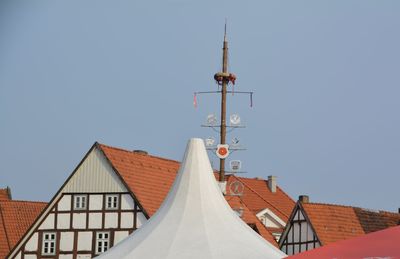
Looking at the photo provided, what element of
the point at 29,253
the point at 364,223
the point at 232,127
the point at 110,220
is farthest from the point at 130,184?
the point at 364,223

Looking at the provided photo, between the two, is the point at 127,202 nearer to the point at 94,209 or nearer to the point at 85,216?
the point at 94,209

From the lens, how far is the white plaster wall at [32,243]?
38.4m

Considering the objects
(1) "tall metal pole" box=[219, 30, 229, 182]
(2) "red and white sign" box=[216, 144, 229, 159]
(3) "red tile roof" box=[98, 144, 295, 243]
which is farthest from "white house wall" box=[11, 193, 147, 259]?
(2) "red and white sign" box=[216, 144, 229, 159]

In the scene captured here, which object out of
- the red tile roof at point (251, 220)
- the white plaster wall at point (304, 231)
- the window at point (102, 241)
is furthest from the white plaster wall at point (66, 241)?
the white plaster wall at point (304, 231)

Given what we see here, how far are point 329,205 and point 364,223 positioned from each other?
1.95 metres

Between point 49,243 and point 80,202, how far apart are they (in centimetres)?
202

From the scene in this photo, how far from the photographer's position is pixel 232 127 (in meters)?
31.5

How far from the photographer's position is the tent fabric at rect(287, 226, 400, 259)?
940 centimetres

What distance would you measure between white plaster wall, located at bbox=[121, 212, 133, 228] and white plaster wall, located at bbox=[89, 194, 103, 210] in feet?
3.56

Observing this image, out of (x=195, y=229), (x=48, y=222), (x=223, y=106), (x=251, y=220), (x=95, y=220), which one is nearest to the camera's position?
(x=195, y=229)

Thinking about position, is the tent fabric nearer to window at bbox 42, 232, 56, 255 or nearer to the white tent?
the white tent

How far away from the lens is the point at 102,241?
3747 cm

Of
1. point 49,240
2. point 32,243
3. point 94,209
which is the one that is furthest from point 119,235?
point 32,243

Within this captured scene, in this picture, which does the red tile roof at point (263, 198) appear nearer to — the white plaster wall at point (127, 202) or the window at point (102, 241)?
the white plaster wall at point (127, 202)
